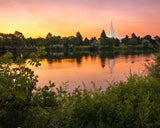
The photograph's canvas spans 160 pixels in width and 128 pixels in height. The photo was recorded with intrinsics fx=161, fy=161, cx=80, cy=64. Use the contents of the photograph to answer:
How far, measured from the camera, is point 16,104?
3.64 metres

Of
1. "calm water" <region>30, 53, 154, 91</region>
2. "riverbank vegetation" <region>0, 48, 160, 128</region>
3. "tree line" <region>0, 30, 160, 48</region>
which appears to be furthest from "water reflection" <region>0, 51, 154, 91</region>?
"tree line" <region>0, 30, 160, 48</region>

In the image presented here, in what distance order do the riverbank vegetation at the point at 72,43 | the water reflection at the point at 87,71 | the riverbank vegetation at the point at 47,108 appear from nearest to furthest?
the riverbank vegetation at the point at 47,108 < the water reflection at the point at 87,71 < the riverbank vegetation at the point at 72,43

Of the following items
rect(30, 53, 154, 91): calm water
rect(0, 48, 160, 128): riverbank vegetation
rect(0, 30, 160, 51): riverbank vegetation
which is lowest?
rect(30, 53, 154, 91): calm water

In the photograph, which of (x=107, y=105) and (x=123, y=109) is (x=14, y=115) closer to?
(x=107, y=105)

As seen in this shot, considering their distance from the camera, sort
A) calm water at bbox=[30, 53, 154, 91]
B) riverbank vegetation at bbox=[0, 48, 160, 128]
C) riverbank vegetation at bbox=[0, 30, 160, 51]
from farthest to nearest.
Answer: riverbank vegetation at bbox=[0, 30, 160, 51] → calm water at bbox=[30, 53, 154, 91] → riverbank vegetation at bbox=[0, 48, 160, 128]

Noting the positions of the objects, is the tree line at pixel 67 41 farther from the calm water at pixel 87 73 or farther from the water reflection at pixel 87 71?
the calm water at pixel 87 73

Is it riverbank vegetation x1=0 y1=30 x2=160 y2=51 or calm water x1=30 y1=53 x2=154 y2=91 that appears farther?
riverbank vegetation x1=0 y1=30 x2=160 y2=51

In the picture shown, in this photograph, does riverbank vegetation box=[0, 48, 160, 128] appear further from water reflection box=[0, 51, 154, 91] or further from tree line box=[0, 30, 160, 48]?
tree line box=[0, 30, 160, 48]

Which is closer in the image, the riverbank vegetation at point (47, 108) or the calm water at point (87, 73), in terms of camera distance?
the riverbank vegetation at point (47, 108)

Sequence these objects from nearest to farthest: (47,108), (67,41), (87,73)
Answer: (47,108) → (87,73) → (67,41)

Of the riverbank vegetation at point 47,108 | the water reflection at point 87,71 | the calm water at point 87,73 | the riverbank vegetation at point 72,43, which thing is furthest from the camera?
the riverbank vegetation at point 72,43

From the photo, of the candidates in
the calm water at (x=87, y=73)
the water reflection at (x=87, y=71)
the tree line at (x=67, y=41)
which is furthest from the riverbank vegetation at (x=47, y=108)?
the tree line at (x=67, y=41)

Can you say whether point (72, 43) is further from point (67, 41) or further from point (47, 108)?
point (47, 108)

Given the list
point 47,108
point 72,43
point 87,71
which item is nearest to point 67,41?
point 72,43
